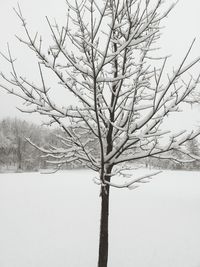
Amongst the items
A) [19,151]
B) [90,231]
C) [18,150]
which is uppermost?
[18,150]

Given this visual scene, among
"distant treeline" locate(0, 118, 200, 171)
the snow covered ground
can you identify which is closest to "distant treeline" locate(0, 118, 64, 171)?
"distant treeline" locate(0, 118, 200, 171)

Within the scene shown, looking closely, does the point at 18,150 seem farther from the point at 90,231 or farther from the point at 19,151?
the point at 90,231

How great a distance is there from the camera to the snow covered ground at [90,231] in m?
7.77

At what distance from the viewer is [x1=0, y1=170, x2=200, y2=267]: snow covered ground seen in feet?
25.5

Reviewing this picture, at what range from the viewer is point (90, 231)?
10.5 metres

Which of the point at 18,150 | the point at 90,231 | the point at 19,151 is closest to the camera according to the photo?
the point at 90,231

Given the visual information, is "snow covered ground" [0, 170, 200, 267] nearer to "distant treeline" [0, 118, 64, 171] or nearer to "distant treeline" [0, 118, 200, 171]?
"distant treeline" [0, 118, 200, 171]

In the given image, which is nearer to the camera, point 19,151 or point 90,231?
point 90,231

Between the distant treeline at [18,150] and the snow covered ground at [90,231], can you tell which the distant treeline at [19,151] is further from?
the snow covered ground at [90,231]

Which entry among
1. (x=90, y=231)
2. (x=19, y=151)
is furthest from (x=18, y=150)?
(x=90, y=231)

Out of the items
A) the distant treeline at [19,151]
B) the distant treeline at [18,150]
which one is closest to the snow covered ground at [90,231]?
the distant treeline at [19,151]

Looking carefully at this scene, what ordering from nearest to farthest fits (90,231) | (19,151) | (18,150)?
(90,231)
(19,151)
(18,150)

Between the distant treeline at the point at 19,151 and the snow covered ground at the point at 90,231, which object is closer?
the snow covered ground at the point at 90,231

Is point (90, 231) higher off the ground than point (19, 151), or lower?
lower
